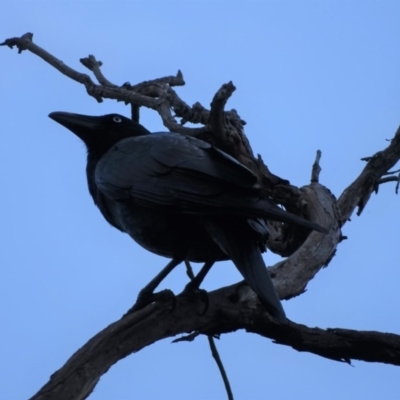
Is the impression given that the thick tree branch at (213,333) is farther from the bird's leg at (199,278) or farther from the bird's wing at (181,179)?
the bird's wing at (181,179)

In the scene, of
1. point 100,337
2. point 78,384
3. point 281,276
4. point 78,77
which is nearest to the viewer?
point 78,384

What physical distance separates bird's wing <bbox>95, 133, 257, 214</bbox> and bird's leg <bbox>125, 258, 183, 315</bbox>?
1.48 feet

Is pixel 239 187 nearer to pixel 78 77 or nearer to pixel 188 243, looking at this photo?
pixel 188 243

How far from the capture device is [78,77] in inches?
331

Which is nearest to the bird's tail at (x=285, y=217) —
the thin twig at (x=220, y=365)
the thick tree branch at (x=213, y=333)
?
the thick tree branch at (x=213, y=333)

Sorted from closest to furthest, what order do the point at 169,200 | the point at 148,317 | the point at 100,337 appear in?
the point at 100,337
the point at 148,317
the point at 169,200

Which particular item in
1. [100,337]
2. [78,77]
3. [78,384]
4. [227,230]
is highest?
[78,77]

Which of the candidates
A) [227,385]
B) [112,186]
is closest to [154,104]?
[112,186]

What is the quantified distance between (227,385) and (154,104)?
2919 mm

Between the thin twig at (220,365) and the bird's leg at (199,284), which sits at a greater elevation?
the bird's leg at (199,284)

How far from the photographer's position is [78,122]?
24.2ft

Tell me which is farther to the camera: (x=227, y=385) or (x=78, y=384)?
(x=227, y=385)

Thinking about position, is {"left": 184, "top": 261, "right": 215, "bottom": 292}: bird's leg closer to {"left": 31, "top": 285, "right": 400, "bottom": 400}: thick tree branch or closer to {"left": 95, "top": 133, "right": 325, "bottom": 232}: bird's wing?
{"left": 31, "top": 285, "right": 400, "bottom": 400}: thick tree branch

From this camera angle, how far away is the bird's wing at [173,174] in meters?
5.50
